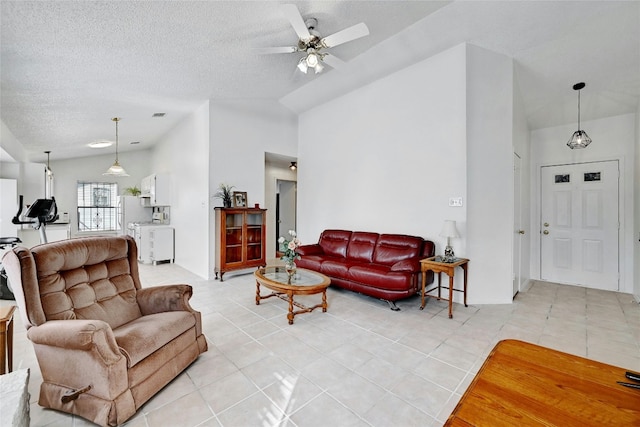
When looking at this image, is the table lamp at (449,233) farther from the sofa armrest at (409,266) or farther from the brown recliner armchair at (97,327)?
the brown recliner armchair at (97,327)

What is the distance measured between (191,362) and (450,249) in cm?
305

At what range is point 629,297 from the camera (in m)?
4.02

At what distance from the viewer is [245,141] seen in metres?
5.41

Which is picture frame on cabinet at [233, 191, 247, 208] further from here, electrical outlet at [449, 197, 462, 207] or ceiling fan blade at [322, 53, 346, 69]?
electrical outlet at [449, 197, 462, 207]

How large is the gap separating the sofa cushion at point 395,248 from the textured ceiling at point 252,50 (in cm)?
253

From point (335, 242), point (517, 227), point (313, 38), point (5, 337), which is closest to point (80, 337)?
point (5, 337)

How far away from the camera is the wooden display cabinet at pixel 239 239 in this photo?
4.88 meters

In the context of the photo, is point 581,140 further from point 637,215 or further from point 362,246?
point 362,246

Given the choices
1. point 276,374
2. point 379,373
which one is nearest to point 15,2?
point 276,374

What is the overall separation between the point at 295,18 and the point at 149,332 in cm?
271

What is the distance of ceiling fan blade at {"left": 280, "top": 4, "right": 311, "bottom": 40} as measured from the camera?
7.46ft

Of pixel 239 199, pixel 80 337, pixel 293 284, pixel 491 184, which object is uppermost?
pixel 491 184

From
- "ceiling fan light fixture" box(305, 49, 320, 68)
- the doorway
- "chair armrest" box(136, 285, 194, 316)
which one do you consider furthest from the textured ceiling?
the doorway

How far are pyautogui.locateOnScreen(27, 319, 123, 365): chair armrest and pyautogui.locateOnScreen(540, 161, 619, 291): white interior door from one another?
6.18 m
